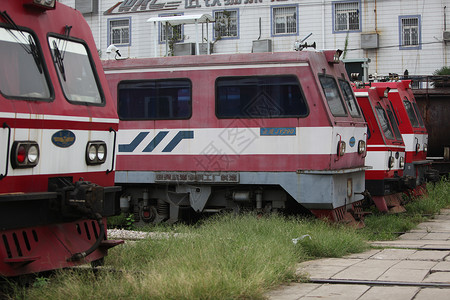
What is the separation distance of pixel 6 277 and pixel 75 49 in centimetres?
251

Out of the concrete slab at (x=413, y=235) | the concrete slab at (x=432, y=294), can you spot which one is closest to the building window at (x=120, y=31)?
the concrete slab at (x=413, y=235)

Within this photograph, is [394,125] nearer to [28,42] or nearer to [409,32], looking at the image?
[28,42]

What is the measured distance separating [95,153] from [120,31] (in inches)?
908

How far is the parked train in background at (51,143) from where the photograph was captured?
6.11 meters

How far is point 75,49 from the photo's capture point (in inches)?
287

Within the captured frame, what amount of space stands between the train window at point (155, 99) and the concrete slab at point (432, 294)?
6.03 m

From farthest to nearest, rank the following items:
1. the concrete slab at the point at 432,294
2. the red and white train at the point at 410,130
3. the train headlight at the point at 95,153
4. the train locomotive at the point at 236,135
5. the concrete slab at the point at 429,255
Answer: the red and white train at the point at 410,130
the train locomotive at the point at 236,135
the concrete slab at the point at 429,255
the train headlight at the point at 95,153
the concrete slab at the point at 432,294

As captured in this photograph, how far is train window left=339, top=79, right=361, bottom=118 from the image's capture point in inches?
475

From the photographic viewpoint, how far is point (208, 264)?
6418 millimetres

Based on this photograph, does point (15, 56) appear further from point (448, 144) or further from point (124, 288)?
point (448, 144)

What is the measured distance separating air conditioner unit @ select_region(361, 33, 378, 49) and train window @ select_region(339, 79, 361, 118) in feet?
49.4

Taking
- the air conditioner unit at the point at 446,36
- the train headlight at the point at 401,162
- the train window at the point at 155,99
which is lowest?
the train headlight at the point at 401,162

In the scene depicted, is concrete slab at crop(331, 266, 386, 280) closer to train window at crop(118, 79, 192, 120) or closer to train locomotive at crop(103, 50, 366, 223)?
train locomotive at crop(103, 50, 366, 223)

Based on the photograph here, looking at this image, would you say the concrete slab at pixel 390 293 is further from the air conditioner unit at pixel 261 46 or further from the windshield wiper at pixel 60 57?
the air conditioner unit at pixel 261 46
